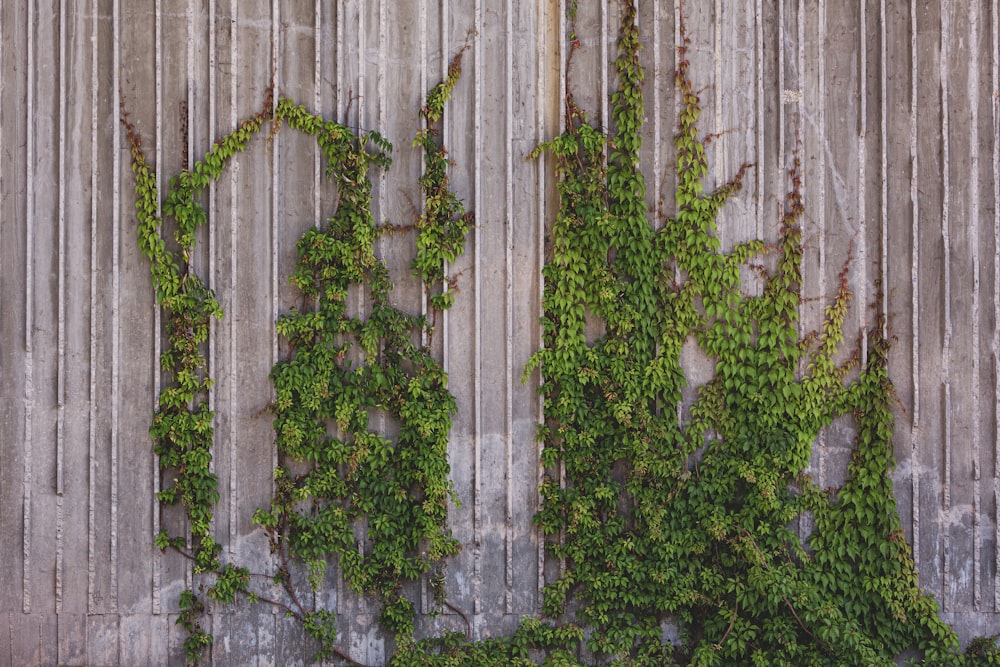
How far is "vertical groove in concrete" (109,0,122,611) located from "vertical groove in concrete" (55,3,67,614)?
0.36 metres

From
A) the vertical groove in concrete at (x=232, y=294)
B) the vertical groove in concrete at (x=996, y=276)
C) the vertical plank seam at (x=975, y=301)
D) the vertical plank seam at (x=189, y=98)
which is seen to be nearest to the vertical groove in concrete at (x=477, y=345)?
the vertical groove in concrete at (x=232, y=294)

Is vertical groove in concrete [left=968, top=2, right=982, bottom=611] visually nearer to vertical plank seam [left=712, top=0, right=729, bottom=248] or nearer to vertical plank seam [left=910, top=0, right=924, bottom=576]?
vertical plank seam [left=910, top=0, right=924, bottom=576]

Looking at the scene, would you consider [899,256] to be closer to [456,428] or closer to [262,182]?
[456,428]

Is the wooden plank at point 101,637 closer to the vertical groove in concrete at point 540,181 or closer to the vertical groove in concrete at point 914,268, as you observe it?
the vertical groove in concrete at point 540,181

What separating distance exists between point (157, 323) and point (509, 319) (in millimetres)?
2745

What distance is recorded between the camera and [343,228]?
6.40 meters

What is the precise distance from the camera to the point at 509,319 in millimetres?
6523

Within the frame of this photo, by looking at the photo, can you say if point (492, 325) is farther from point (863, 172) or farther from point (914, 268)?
point (914, 268)

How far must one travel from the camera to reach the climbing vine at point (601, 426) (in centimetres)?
633

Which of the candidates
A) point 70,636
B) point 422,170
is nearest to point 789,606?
point 422,170

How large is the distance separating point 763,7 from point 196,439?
5.64 metres

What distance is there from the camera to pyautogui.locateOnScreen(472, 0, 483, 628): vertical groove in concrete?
6500 mm

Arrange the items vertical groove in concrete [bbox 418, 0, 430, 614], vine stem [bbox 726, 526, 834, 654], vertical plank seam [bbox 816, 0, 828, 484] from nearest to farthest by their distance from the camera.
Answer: vine stem [bbox 726, 526, 834, 654], vertical groove in concrete [bbox 418, 0, 430, 614], vertical plank seam [bbox 816, 0, 828, 484]

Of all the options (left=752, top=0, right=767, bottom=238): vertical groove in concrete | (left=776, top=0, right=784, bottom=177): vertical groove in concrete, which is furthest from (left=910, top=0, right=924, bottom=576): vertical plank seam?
(left=752, top=0, right=767, bottom=238): vertical groove in concrete
